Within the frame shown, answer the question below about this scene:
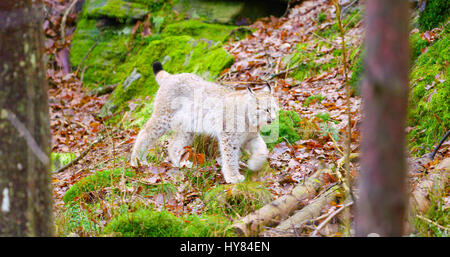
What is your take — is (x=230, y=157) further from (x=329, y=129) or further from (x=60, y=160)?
(x=60, y=160)

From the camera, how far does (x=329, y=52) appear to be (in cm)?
749

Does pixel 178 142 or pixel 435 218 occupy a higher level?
pixel 178 142

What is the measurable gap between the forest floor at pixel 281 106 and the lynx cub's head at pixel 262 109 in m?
0.45

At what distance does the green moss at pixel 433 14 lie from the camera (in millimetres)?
5699

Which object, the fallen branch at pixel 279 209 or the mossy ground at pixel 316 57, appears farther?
the mossy ground at pixel 316 57

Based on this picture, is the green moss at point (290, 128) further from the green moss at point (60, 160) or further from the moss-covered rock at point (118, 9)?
the moss-covered rock at point (118, 9)

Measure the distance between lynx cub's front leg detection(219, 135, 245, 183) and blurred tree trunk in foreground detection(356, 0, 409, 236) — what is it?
2.92 metres

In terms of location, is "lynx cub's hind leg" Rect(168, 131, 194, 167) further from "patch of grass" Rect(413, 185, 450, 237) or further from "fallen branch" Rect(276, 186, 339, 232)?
"patch of grass" Rect(413, 185, 450, 237)

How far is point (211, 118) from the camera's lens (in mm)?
5672

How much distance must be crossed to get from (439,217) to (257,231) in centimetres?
138

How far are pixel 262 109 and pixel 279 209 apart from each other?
1.93 meters

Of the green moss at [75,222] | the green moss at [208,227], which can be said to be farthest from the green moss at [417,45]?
the green moss at [75,222]

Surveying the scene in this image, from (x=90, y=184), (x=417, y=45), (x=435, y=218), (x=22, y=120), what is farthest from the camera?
(x=417, y=45)

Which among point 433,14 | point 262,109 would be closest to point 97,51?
point 262,109
